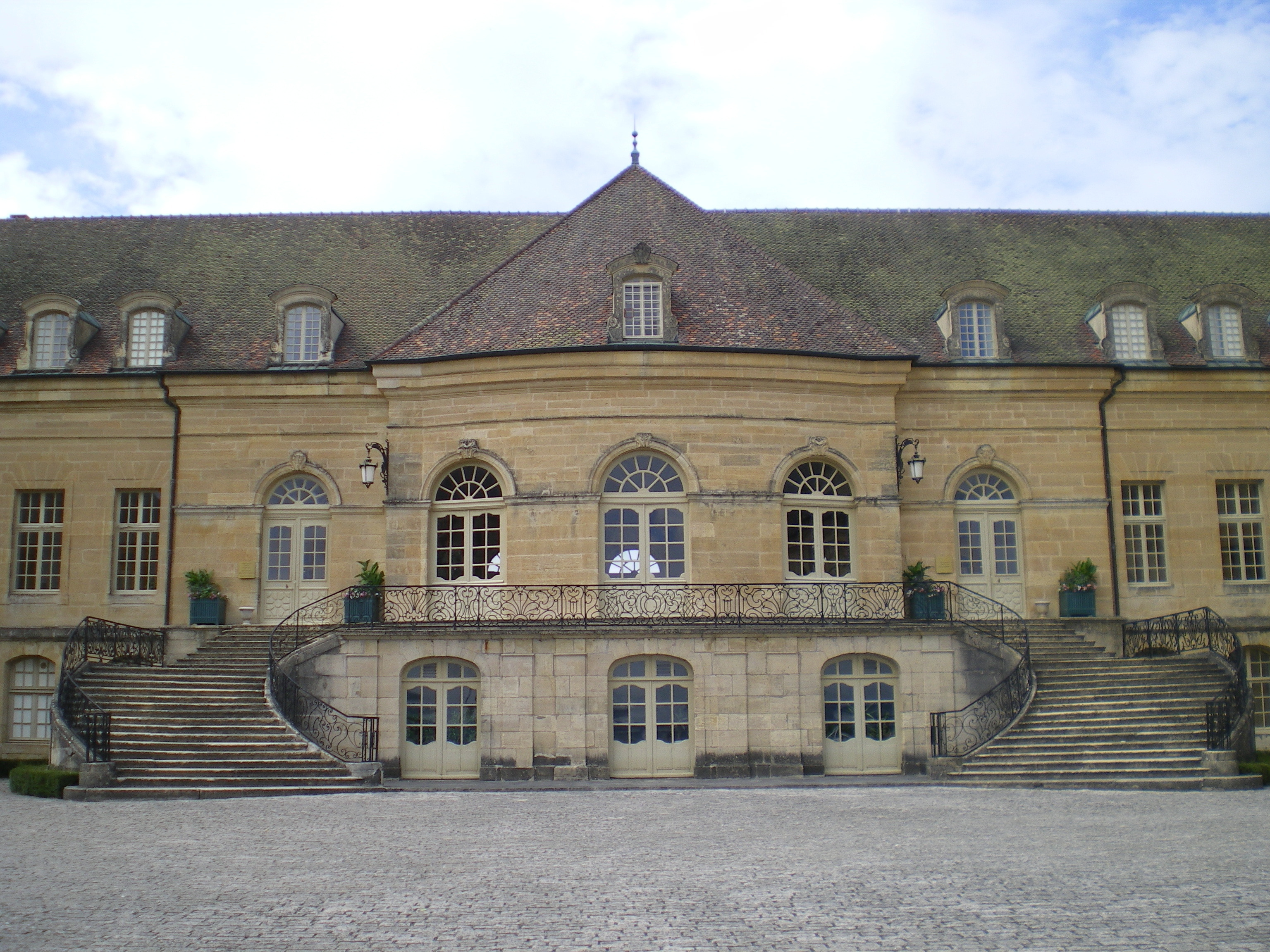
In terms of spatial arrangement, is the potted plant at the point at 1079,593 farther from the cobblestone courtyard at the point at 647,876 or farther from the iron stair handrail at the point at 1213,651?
the cobblestone courtyard at the point at 647,876

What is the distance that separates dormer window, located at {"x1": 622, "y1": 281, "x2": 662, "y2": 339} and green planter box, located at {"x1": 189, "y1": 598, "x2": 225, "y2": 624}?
8.71 metres

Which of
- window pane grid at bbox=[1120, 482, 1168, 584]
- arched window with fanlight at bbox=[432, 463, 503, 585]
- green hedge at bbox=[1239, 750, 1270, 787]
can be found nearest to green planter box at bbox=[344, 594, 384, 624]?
arched window with fanlight at bbox=[432, 463, 503, 585]

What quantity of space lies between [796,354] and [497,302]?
17.9 ft

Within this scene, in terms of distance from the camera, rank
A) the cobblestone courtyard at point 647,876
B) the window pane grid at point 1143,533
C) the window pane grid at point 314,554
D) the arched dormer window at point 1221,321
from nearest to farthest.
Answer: the cobblestone courtyard at point 647,876 → the window pane grid at point 314,554 → the window pane grid at point 1143,533 → the arched dormer window at point 1221,321

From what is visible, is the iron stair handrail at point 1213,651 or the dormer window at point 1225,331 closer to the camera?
the iron stair handrail at point 1213,651

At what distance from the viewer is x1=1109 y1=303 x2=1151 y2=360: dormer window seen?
22.9 meters

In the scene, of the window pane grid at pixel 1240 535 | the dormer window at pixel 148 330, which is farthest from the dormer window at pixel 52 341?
the window pane grid at pixel 1240 535

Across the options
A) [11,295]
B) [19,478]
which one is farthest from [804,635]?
[11,295]

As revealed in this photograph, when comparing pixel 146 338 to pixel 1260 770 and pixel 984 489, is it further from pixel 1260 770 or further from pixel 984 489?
pixel 1260 770

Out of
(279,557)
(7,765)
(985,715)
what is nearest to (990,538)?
(985,715)

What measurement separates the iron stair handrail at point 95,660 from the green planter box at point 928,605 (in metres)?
A: 12.2

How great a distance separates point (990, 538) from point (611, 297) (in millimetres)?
8257

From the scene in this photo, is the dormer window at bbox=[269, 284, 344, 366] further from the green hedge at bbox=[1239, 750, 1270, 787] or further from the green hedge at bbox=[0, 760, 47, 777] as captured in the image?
the green hedge at bbox=[1239, 750, 1270, 787]

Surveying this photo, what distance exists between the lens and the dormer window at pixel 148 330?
2266cm
